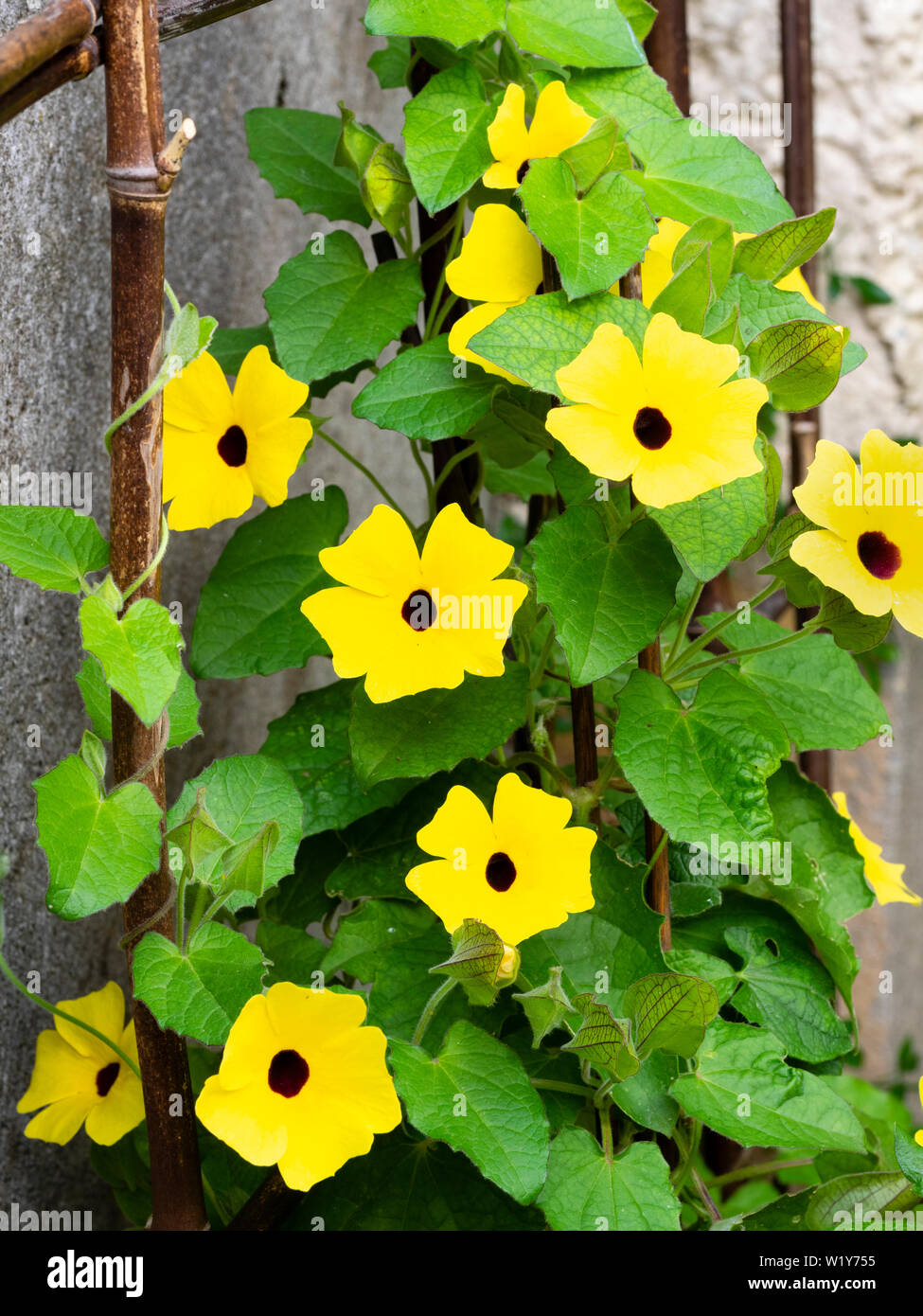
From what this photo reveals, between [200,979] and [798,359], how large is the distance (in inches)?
17.2

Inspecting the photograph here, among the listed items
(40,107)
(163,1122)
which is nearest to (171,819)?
(163,1122)

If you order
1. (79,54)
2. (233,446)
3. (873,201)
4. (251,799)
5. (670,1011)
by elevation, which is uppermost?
(873,201)

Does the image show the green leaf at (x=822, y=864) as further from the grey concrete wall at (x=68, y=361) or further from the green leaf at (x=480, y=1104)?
the grey concrete wall at (x=68, y=361)

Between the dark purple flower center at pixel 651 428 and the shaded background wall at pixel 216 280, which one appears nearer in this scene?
the dark purple flower center at pixel 651 428

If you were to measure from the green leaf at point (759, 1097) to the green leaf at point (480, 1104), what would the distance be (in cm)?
10

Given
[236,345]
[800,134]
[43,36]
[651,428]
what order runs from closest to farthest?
[43,36] → [651,428] → [236,345] → [800,134]

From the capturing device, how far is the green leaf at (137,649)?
0.50 m

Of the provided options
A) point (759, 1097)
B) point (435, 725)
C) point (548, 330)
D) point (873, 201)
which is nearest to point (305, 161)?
point (548, 330)

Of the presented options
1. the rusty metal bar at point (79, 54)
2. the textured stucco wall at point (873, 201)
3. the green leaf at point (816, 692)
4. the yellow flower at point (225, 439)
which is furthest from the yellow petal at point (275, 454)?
the textured stucco wall at point (873, 201)

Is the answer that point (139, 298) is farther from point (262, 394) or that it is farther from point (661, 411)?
point (661, 411)

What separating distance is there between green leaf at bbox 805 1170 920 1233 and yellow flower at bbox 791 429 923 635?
0.96 ft

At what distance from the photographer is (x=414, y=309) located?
0.75 m

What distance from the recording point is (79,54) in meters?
0.53

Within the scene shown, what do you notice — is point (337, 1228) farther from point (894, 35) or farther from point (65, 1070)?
point (894, 35)
